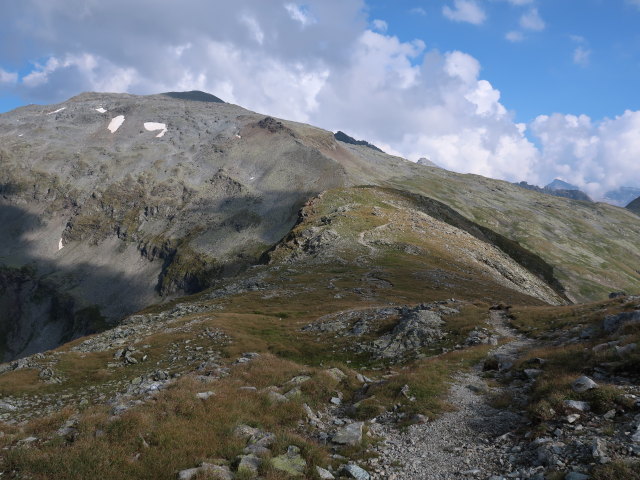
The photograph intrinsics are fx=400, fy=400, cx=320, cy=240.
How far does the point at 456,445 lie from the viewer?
14.0m

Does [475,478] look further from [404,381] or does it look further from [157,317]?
[157,317]

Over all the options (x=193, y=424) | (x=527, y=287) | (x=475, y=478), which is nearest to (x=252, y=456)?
(x=193, y=424)

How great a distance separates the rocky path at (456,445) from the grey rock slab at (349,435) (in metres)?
0.89

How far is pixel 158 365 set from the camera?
3491cm

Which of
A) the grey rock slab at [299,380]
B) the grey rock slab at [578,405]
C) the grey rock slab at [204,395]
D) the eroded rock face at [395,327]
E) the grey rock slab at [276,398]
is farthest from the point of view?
the eroded rock face at [395,327]

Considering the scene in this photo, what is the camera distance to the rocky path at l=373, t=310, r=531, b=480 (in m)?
12.3

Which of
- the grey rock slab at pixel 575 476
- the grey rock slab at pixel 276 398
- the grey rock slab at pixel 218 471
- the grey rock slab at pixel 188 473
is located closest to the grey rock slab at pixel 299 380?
the grey rock slab at pixel 276 398

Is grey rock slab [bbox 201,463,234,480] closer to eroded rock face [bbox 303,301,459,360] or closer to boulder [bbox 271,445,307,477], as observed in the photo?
boulder [bbox 271,445,307,477]

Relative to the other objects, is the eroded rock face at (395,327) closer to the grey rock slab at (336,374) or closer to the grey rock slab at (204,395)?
the grey rock slab at (336,374)

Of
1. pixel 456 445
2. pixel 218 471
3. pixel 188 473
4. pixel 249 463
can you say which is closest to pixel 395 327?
pixel 456 445

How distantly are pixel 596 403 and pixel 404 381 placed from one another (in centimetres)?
809

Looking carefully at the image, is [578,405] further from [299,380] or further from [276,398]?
[299,380]

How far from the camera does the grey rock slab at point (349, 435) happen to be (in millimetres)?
14309

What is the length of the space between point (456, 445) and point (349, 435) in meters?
3.75
